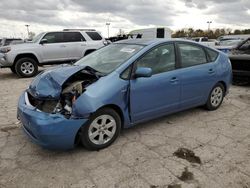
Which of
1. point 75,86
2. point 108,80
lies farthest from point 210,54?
point 75,86

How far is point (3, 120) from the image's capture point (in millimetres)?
4891

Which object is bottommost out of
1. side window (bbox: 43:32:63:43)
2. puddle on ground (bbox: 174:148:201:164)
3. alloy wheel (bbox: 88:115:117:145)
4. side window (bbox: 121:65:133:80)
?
puddle on ground (bbox: 174:148:201:164)

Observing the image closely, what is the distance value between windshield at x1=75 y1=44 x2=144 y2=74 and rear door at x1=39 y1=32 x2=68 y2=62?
617 cm

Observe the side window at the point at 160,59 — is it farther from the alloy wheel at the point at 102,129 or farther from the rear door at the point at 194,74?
the alloy wheel at the point at 102,129

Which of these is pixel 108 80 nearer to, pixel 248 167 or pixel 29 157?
pixel 29 157

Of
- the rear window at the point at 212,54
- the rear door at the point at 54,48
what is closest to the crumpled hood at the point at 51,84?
the rear window at the point at 212,54

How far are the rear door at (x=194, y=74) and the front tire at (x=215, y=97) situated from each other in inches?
7.3

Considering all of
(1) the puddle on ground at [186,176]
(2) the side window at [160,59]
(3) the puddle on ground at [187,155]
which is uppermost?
(2) the side window at [160,59]

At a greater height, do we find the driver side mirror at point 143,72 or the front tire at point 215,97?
the driver side mirror at point 143,72

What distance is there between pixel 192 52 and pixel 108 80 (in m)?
2.03

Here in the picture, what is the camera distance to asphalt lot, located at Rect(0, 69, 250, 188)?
9.73 feet

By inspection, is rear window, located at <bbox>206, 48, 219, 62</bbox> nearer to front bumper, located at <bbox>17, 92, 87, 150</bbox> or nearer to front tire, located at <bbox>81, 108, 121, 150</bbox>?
front tire, located at <bbox>81, 108, 121, 150</bbox>

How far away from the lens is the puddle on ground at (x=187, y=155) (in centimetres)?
340

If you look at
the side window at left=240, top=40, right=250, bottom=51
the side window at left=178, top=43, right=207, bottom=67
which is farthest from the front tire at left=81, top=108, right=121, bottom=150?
the side window at left=240, top=40, right=250, bottom=51
